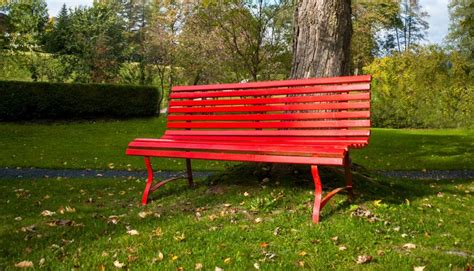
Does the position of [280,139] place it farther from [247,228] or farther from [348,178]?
[247,228]

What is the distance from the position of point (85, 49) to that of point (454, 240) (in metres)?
26.5

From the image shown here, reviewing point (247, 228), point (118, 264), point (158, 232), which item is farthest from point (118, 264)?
point (247, 228)

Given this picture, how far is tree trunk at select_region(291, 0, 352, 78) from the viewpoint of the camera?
552cm

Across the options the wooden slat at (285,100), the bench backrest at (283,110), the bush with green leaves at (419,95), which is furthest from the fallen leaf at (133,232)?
the bush with green leaves at (419,95)

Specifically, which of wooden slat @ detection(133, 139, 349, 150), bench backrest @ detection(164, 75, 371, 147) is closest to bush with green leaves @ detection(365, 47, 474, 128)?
bench backrest @ detection(164, 75, 371, 147)

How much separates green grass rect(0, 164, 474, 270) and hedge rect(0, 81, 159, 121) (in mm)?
13147

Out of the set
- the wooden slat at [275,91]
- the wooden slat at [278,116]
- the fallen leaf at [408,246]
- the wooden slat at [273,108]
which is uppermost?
the wooden slat at [275,91]

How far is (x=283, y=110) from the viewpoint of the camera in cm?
514

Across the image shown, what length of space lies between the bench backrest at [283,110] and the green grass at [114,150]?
10.4 ft

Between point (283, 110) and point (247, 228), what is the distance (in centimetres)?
163

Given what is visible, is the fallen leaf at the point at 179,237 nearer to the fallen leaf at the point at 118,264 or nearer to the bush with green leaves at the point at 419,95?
the fallen leaf at the point at 118,264

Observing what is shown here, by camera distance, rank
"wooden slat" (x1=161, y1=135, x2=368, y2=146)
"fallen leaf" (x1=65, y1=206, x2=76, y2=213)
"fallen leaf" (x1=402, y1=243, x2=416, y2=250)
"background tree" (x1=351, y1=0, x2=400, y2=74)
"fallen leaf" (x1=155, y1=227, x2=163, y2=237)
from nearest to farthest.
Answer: "fallen leaf" (x1=402, y1=243, x2=416, y2=250) → "fallen leaf" (x1=155, y1=227, x2=163, y2=237) → "wooden slat" (x1=161, y1=135, x2=368, y2=146) → "fallen leaf" (x1=65, y1=206, x2=76, y2=213) → "background tree" (x1=351, y1=0, x2=400, y2=74)

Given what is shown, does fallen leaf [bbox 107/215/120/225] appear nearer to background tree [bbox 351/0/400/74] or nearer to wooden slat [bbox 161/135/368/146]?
wooden slat [bbox 161/135/368/146]

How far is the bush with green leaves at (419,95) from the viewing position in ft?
71.9
